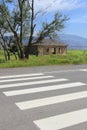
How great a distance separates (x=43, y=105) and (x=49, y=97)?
908 mm

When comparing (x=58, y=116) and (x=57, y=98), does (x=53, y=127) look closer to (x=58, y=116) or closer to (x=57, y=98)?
(x=58, y=116)

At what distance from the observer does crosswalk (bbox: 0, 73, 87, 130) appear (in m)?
5.60

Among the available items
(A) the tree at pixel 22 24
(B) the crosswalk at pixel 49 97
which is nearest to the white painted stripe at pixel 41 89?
(B) the crosswalk at pixel 49 97

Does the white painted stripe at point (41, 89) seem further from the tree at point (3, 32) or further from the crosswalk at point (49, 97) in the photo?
the tree at point (3, 32)

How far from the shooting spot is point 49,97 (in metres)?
7.74

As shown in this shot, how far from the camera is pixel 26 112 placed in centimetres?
626

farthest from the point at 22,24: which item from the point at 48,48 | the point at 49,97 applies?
the point at 48,48

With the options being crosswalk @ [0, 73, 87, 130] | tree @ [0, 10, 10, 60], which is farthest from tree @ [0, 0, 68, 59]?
crosswalk @ [0, 73, 87, 130]

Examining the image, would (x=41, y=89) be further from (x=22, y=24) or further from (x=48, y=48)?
(x=48, y=48)

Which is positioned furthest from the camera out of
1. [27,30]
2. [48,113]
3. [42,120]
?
[27,30]

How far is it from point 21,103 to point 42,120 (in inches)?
56.8

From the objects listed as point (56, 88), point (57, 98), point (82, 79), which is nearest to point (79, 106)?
point (57, 98)

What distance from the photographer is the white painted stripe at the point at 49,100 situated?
6.86 meters

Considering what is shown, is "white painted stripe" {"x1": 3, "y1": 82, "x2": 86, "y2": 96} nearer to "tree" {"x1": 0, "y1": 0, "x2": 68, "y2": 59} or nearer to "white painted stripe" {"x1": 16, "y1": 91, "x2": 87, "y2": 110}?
"white painted stripe" {"x1": 16, "y1": 91, "x2": 87, "y2": 110}
